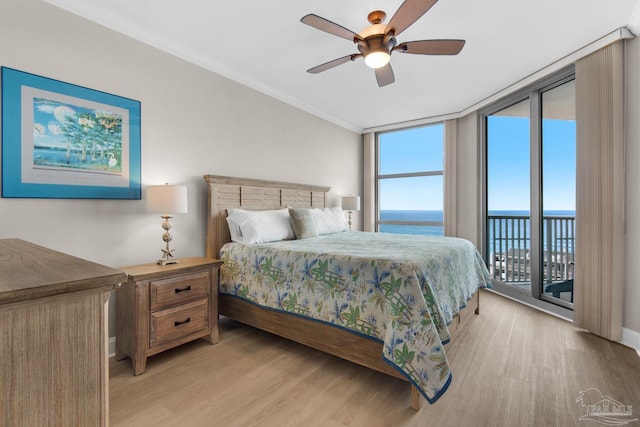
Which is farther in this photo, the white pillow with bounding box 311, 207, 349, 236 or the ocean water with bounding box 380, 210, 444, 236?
the ocean water with bounding box 380, 210, 444, 236

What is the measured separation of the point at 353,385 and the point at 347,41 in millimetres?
2768

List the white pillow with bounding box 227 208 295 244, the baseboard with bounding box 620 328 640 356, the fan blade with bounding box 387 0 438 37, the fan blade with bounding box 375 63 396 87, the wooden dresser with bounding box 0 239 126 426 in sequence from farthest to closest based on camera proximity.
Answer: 1. the white pillow with bounding box 227 208 295 244
2. the fan blade with bounding box 375 63 396 87
3. the baseboard with bounding box 620 328 640 356
4. the fan blade with bounding box 387 0 438 37
5. the wooden dresser with bounding box 0 239 126 426

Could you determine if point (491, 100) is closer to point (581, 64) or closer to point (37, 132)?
point (581, 64)

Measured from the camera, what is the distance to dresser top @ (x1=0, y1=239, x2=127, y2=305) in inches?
23.4

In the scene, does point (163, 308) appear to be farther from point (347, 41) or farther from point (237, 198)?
point (347, 41)

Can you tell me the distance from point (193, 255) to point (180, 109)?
54.8 inches

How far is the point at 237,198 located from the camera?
3.21 metres

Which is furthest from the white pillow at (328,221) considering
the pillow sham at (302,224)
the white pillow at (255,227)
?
the white pillow at (255,227)

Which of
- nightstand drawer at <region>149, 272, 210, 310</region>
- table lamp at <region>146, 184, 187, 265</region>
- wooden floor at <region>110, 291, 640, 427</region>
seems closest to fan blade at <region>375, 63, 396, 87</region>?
table lamp at <region>146, 184, 187, 265</region>

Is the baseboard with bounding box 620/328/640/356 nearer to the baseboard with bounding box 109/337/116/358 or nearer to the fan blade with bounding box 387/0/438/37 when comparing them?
the fan blade with bounding box 387/0/438/37

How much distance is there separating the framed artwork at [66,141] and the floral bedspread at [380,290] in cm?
114

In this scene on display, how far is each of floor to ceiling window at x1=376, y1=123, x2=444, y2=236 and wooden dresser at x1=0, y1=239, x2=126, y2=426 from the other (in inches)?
197

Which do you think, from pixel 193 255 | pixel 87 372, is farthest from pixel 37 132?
pixel 87 372

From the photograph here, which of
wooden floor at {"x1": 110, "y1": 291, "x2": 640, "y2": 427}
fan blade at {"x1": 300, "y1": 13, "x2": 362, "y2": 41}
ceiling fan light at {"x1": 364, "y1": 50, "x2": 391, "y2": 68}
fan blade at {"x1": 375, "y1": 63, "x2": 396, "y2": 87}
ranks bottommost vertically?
wooden floor at {"x1": 110, "y1": 291, "x2": 640, "y2": 427}
